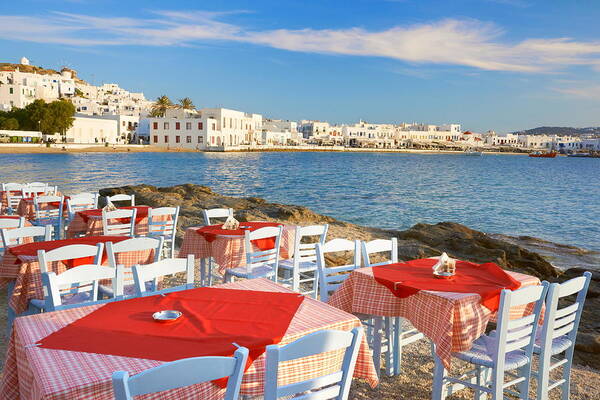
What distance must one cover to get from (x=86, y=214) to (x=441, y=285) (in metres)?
5.57

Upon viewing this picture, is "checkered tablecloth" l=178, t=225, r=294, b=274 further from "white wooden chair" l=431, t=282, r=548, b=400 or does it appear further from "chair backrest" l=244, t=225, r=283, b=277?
"white wooden chair" l=431, t=282, r=548, b=400

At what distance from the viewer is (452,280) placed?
3.76 m

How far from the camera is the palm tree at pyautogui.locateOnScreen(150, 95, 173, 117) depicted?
88812 mm

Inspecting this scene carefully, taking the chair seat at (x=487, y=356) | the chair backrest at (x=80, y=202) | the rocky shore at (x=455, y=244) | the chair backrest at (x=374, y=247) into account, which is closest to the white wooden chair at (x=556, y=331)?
the chair seat at (x=487, y=356)

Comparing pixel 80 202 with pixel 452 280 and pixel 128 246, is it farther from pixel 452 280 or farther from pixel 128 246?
pixel 452 280

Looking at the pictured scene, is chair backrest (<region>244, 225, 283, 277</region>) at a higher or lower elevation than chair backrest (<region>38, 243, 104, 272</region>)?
lower

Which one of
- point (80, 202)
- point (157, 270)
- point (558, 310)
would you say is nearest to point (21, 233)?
point (157, 270)

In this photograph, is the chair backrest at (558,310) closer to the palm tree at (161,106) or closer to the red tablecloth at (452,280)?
the red tablecloth at (452,280)

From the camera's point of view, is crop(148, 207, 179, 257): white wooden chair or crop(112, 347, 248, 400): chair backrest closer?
crop(112, 347, 248, 400): chair backrest

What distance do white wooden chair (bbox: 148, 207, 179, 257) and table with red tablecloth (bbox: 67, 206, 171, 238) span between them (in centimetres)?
6

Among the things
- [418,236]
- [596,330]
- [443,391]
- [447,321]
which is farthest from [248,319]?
[418,236]

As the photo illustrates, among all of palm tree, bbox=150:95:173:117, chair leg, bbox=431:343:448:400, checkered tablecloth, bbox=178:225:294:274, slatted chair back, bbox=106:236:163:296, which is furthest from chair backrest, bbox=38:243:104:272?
palm tree, bbox=150:95:173:117

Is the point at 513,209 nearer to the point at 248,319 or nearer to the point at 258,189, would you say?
the point at 258,189

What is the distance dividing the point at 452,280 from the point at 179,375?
2.56 meters
